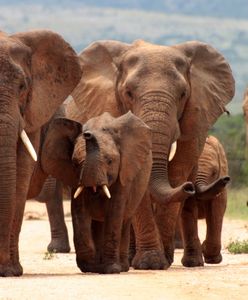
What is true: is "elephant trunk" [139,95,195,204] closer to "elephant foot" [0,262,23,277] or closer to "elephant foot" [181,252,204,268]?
"elephant foot" [181,252,204,268]

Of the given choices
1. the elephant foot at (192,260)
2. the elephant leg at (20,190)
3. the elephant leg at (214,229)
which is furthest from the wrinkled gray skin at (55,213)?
the elephant leg at (20,190)

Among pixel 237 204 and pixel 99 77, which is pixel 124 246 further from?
pixel 237 204

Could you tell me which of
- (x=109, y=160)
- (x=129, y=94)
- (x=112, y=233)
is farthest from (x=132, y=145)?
(x=129, y=94)

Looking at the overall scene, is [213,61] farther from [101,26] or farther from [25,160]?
[101,26]

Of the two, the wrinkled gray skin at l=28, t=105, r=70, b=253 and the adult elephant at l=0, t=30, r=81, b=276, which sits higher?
the adult elephant at l=0, t=30, r=81, b=276

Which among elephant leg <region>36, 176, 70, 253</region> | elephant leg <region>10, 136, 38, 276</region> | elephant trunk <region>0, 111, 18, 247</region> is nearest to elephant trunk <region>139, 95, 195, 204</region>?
elephant leg <region>10, 136, 38, 276</region>

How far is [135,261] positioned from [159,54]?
6.36ft

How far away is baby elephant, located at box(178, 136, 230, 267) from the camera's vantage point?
13648 millimetres

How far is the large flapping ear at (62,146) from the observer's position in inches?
455

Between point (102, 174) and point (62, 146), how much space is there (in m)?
0.73

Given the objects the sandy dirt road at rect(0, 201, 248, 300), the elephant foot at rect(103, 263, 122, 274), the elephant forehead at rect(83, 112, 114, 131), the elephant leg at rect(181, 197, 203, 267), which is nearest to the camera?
the sandy dirt road at rect(0, 201, 248, 300)

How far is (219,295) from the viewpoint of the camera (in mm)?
9172

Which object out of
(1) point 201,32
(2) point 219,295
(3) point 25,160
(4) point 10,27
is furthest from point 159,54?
(1) point 201,32

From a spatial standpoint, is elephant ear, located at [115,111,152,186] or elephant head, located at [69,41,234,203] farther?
elephant head, located at [69,41,234,203]
